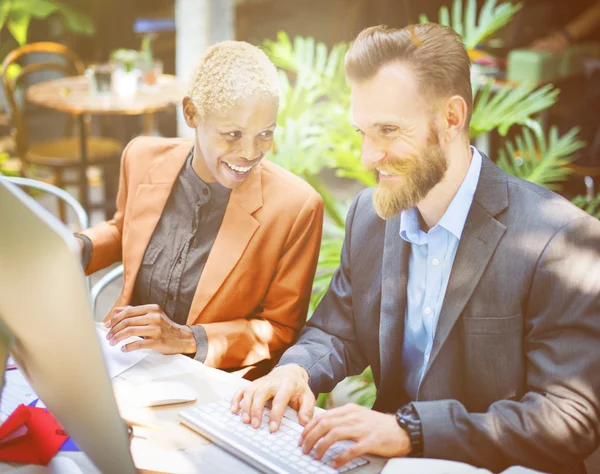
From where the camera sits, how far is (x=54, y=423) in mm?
1405

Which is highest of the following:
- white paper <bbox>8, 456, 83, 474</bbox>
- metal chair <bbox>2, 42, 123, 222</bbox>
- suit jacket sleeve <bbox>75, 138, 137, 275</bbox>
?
suit jacket sleeve <bbox>75, 138, 137, 275</bbox>

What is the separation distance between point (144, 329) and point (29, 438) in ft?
1.14

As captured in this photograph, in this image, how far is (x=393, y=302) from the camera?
1.64 m

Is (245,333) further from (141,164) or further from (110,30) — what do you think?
(110,30)

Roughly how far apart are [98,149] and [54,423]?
3.91 metres

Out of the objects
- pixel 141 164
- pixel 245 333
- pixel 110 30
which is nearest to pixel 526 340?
pixel 245 333

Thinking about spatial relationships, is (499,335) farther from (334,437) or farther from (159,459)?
(159,459)

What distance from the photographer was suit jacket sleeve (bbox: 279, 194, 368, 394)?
165 centimetres

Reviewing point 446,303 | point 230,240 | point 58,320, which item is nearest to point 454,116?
point 446,303

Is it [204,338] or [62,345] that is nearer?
[62,345]

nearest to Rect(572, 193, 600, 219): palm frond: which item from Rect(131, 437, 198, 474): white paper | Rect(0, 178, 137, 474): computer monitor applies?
Rect(131, 437, 198, 474): white paper

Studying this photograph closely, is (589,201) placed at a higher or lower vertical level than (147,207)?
lower

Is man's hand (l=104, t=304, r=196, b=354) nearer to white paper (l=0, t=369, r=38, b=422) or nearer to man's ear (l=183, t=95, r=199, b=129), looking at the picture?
white paper (l=0, t=369, r=38, b=422)

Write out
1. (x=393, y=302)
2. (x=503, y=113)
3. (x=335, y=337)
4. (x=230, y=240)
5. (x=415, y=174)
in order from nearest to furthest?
(x=415, y=174) → (x=393, y=302) → (x=335, y=337) → (x=230, y=240) → (x=503, y=113)
